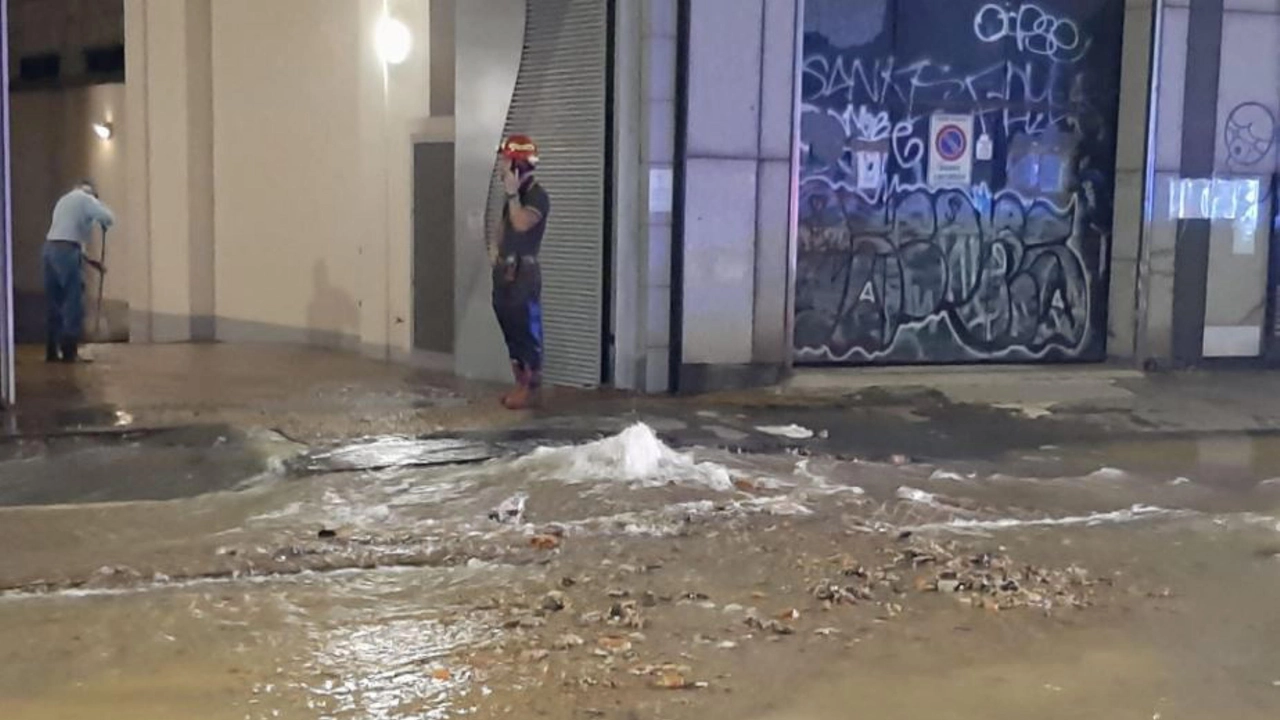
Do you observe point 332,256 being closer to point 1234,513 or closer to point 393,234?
point 393,234

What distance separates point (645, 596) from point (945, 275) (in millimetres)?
8329

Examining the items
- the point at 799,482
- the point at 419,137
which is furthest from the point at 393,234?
the point at 799,482

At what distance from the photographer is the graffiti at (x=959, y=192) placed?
13641 millimetres

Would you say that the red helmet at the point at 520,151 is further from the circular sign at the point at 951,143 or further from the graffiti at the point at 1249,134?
the graffiti at the point at 1249,134

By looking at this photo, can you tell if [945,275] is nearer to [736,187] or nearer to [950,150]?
[950,150]

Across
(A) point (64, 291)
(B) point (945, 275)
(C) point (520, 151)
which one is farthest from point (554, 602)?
(A) point (64, 291)

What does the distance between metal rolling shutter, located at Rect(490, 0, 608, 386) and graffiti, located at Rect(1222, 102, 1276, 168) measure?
636 centimetres

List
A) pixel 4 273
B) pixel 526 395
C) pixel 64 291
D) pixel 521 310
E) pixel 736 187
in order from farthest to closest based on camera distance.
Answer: pixel 64 291 → pixel 736 187 → pixel 526 395 → pixel 521 310 → pixel 4 273

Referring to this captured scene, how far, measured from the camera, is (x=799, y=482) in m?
9.05

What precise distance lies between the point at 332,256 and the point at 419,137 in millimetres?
2682

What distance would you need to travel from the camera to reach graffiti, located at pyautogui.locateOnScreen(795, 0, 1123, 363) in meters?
13.6

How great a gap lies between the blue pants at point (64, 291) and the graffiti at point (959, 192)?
7020mm

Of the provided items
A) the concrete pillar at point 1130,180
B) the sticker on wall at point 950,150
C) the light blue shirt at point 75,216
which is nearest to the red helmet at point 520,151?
the sticker on wall at point 950,150

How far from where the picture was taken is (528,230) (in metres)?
11.2
